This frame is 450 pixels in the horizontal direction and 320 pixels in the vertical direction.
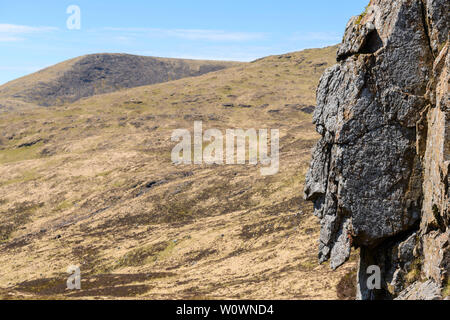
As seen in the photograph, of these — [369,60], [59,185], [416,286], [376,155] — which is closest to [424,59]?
[369,60]

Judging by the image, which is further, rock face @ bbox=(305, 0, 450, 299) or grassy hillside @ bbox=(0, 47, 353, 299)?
grassy hillside @ bbox=(0, 47, 353, 299)

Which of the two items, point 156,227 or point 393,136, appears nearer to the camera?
point 393,136

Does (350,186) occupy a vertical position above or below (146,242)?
above

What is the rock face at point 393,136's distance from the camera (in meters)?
19.5

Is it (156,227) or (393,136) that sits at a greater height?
(393,136)

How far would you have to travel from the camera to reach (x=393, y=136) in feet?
68.1

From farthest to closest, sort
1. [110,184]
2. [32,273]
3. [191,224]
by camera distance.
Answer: [110,184], [191,224], [32,273]

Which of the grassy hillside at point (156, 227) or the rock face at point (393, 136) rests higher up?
the rock face at point (393, 136)

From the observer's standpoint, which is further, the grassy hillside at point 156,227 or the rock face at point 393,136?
the grassy hillside at point 156,227

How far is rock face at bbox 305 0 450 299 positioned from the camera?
63.8 feet

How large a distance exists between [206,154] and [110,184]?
1179 inches

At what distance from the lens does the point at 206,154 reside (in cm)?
12588

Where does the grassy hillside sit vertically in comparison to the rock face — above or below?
below
